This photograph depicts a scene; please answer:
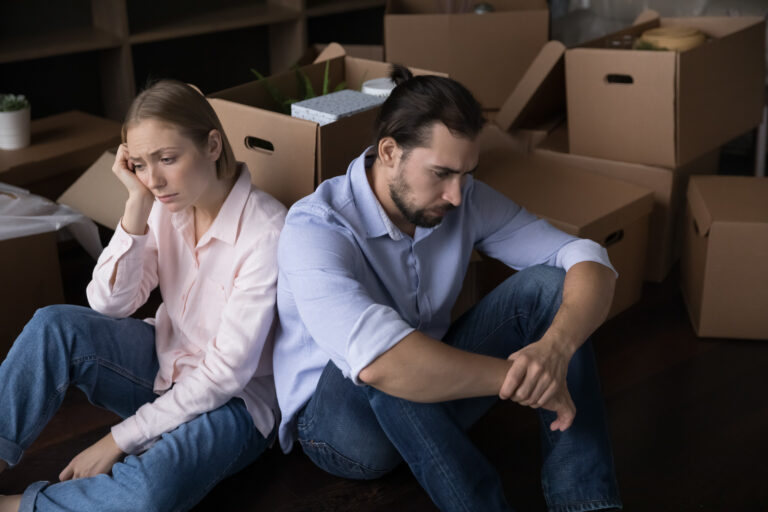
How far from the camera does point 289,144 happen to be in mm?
1687

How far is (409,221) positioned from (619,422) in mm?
700

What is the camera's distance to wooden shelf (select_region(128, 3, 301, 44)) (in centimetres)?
273

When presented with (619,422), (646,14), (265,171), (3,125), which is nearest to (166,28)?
(3,125)

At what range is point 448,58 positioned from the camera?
8.68ft

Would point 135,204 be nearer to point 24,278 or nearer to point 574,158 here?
point 24,278

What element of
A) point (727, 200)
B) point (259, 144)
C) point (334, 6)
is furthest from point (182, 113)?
point (334, 6)

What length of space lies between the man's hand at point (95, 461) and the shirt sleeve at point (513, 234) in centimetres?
75

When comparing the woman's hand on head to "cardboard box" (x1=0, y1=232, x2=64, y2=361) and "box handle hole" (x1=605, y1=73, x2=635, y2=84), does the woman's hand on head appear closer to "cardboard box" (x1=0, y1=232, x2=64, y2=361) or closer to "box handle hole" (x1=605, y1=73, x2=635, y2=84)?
"cardboard box" (x1=0, y1=232, x2=64, y2=361)

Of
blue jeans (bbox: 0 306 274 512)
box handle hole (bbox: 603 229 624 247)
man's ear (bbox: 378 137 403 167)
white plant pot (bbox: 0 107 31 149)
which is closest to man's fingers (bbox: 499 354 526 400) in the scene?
man's ear (bbox: 378 137 403 167)

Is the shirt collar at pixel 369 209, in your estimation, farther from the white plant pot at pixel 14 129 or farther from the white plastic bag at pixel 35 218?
the white plant pot at pixel 14 129

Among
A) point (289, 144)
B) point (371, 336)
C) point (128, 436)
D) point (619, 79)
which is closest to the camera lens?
point (371, 336)

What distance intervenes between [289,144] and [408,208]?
0.39 metres

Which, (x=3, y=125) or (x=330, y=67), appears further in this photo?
(x=3, y=125)

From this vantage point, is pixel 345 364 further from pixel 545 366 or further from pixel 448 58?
pixel 448 58
